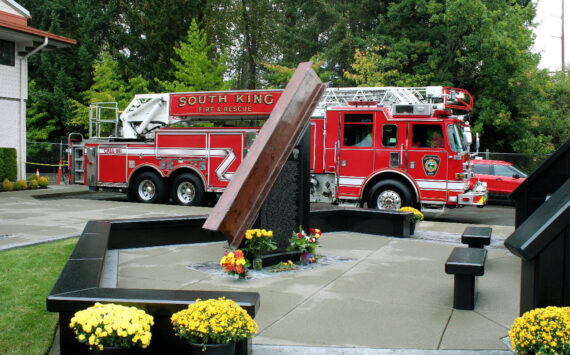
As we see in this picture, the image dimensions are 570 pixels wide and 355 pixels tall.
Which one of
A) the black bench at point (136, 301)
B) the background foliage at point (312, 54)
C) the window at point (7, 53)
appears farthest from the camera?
the background foliage at point (312, 54)

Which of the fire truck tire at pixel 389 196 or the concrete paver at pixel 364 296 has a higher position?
the fire truck tire at pixel 389 196

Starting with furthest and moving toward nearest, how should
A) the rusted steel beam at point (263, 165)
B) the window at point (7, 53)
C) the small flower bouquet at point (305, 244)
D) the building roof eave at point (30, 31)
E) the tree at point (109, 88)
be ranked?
the tree at point (109, 88) < the window at point (7, 53) < the building roof eave at point (30, 31) < the small flower bouquet at point (305, 244) < the rusted steel beam at point (263, 165)

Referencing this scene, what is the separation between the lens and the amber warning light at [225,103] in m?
15.6

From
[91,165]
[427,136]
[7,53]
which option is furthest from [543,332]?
[7,53]

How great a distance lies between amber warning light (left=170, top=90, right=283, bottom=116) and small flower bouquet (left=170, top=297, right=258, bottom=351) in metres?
12.0

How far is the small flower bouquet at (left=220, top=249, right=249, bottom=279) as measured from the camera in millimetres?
6497

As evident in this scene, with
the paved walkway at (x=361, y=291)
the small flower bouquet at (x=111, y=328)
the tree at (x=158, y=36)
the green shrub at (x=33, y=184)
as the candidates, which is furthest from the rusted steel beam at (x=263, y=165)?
the tree at (x=158, y=36)

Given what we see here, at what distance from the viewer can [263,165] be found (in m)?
6.98

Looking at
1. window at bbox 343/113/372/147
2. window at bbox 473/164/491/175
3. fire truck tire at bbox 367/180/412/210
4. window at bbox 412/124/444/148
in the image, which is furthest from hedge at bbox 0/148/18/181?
window at bbox 473/164/491/175

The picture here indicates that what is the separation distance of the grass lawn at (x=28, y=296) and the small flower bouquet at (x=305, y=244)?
3.18 metres

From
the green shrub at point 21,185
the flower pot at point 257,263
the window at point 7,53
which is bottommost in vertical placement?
the flower pot at point 257,263

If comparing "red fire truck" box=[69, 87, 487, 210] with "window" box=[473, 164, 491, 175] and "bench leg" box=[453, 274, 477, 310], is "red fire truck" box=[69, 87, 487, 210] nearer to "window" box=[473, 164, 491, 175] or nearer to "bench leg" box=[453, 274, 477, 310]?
"window" box=[473, 164, 491, 175]

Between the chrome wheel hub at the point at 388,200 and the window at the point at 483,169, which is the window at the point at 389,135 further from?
the window at the point at 483,169

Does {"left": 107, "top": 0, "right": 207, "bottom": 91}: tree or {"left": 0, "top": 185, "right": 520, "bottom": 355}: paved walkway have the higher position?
{"left": 107, "top": 0, "right": 207, "bottom": 91}: tree
